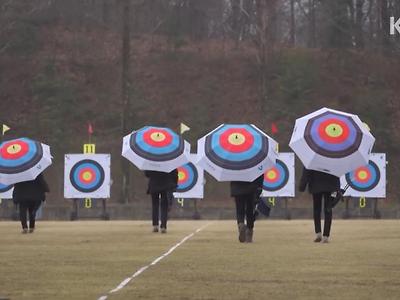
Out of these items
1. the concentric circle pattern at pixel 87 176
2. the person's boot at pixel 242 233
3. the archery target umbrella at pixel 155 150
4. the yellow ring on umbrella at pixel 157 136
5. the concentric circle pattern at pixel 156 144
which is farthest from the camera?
the concentric circle pattern at pixel 87 176

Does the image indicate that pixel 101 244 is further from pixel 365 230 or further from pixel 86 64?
pixel 86 64

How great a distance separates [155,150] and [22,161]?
2854mm

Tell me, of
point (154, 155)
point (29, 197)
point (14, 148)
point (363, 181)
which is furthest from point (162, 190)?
point (363, 181)

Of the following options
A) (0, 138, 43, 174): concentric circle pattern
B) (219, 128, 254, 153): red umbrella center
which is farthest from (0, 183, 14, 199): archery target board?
(219, 128, 254, 153): red umbrella center

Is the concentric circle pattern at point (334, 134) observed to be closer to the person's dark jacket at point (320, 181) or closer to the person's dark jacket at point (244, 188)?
the person's dark jacket at point (320, 181)

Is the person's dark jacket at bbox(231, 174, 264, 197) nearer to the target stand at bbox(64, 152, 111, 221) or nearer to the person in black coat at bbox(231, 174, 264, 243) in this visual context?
the person in black coat at bbox(231, 174, 264, 243)

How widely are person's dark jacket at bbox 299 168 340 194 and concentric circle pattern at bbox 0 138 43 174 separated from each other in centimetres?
691

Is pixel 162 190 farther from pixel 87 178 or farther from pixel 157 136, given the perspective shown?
pixel 87 178

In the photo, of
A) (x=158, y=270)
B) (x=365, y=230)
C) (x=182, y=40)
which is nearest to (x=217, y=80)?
(x=182, y=40)

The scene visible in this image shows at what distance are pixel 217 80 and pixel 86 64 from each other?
7.59 metres

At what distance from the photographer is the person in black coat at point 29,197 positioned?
2020 centimetres

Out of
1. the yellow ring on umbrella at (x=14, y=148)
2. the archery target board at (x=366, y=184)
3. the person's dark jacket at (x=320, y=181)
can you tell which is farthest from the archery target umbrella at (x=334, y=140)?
the archery target board at (x=366, y=184)

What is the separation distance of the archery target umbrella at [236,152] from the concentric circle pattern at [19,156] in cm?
522

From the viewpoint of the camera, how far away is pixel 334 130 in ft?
53.7
